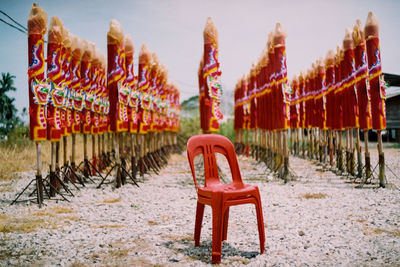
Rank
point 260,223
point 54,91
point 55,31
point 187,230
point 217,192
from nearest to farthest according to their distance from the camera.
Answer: point 217,192, point 260,223, point 187,230, point 54,91, point 55,31

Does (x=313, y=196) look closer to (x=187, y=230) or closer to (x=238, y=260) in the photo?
(x=187, y=230)

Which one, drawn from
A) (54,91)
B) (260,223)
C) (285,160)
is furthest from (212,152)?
(285,160)

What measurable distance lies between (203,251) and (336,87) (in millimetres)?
7342

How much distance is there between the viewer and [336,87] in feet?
31.2

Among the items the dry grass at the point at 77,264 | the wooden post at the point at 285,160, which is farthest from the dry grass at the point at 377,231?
the wooden post at the point at 285,160

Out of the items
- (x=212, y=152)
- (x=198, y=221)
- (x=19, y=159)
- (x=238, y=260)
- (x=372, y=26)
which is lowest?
(x=238, y=260)

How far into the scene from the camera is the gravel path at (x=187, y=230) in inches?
135

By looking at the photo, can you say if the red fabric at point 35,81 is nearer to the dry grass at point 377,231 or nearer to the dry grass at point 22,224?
the dry grass at point 22,224

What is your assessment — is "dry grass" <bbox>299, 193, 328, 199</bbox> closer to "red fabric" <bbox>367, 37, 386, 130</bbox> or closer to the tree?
"red fabric" <bbox>367, 37, 386, 130</bbox>

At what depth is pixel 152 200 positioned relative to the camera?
6.55 m

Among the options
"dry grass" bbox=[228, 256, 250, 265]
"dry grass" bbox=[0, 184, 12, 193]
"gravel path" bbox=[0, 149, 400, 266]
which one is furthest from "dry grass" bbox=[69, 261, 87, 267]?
"dry grass" bbox=[0, 184, 12, 193]

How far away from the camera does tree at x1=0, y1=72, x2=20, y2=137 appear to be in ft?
49.2

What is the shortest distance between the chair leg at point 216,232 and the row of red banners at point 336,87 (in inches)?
203

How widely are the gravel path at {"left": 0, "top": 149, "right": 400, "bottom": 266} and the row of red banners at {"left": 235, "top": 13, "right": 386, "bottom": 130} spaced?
1811 millimetres
